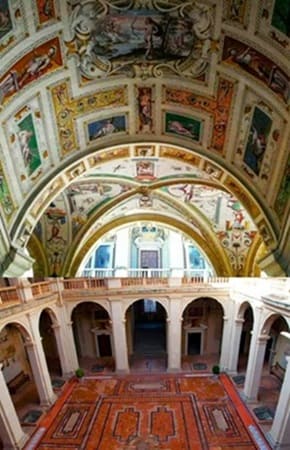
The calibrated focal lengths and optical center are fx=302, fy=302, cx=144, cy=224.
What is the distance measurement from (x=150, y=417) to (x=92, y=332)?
727 centimetres

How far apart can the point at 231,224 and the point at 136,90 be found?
1166 cm

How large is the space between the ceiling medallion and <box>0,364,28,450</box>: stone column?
9.14 meters

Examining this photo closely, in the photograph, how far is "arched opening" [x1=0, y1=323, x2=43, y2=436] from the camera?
11114 mm

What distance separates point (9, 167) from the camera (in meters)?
8.56

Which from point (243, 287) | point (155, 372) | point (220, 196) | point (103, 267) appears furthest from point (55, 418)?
point (103, 267)

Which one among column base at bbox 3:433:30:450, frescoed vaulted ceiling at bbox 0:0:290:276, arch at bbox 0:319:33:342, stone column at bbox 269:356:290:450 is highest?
frescoed vaulted ceiling at bbox 0:0:290:276

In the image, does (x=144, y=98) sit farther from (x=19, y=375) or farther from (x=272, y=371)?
(x=272, y=371)

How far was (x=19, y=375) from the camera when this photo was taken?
45.6 feet

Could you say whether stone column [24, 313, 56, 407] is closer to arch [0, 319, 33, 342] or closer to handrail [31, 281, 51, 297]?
arch [0, 319, 33, 342]

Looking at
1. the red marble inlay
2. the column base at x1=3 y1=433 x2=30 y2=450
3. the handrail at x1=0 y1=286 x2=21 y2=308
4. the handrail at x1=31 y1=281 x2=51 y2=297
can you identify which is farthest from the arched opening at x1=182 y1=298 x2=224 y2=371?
the column base at x1=3 y1=433 x2=30 y2=450

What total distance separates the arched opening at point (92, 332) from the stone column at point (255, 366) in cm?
822

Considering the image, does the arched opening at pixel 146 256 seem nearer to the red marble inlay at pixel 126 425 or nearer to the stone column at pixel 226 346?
the stone column at pixel 226 346

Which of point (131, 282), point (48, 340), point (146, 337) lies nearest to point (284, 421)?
point (131, 282)

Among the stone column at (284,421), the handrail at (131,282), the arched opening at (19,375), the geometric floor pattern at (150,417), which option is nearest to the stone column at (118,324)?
the handrail at (131,282)
